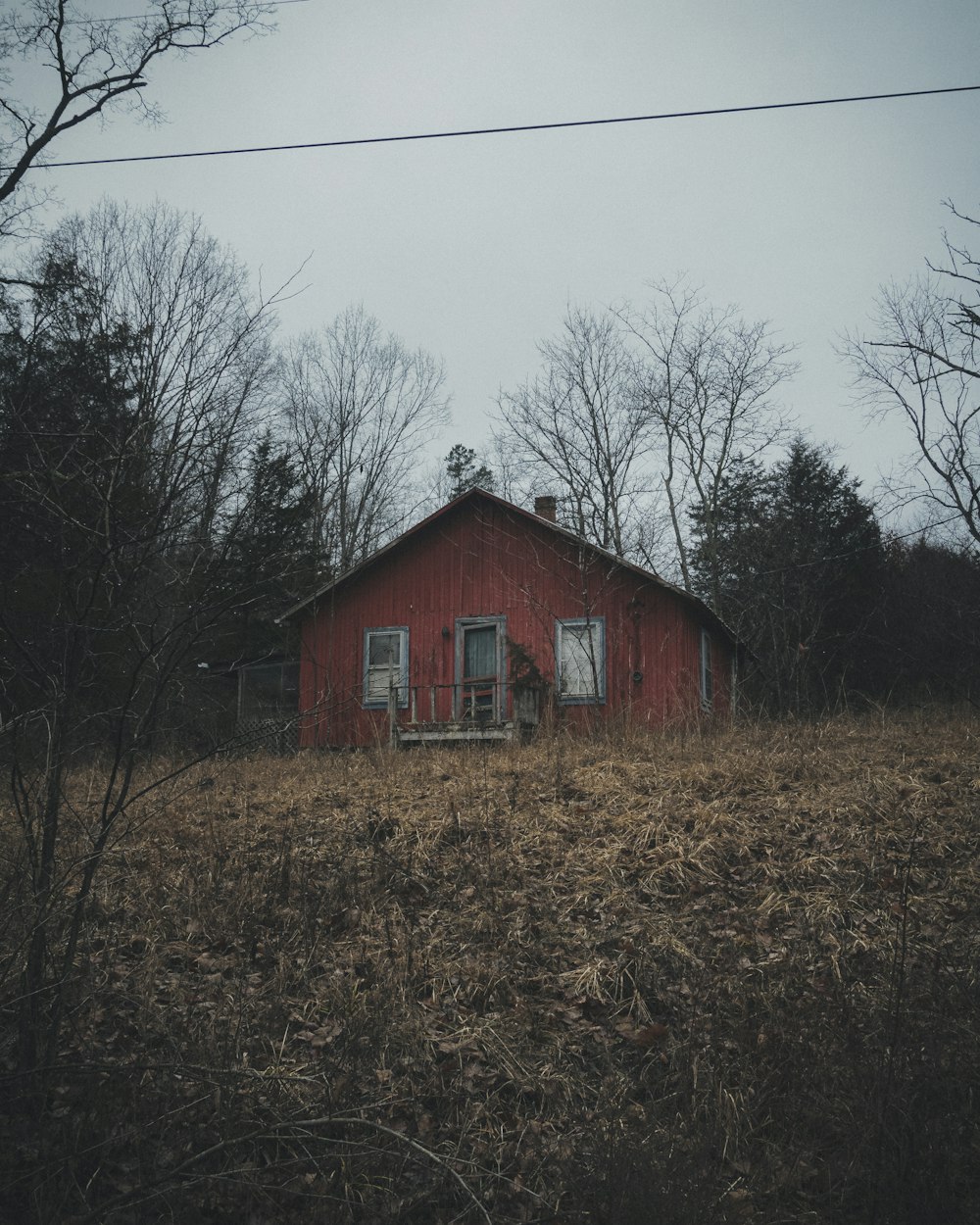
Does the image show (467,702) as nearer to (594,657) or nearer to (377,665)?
(377,665)

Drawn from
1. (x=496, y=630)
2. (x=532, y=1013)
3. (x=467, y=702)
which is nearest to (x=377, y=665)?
(x=467, y=702)

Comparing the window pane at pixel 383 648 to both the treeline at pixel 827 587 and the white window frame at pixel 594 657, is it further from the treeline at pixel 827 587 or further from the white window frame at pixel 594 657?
the treeline at pixel 827 587

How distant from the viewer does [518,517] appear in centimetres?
1714

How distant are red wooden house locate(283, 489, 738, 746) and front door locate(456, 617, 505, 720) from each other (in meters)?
0.02

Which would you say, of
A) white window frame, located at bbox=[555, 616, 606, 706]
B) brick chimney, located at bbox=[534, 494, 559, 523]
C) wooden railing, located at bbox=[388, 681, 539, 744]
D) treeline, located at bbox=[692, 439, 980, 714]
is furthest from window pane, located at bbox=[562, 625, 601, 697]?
treeline, located at bbox=[692, 439, 980, 714]

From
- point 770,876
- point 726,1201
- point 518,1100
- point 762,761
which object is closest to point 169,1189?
point 518,1100

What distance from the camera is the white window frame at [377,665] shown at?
55.0 ft

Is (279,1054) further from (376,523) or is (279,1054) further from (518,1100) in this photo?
(376,523)

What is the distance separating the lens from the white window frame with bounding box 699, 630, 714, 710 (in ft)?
55.9

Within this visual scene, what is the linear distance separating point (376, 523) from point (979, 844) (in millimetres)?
26144

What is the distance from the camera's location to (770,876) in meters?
6.29

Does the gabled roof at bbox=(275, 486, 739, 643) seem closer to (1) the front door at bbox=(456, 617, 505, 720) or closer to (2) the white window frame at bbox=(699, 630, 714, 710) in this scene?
(2) the white window frame at bbox=(699, 630, 714, 710)

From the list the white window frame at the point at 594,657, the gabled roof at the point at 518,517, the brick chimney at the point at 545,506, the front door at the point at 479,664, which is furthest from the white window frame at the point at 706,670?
the brick chimney at the point at 545,506

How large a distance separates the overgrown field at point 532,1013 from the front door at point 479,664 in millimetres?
7870
